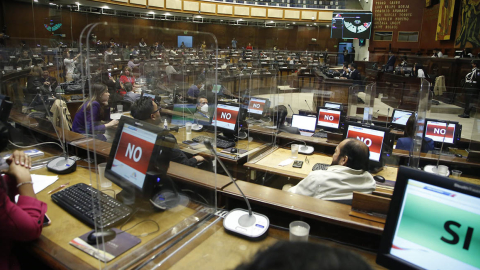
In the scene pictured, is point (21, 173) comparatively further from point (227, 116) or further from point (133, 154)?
point (227, 116)

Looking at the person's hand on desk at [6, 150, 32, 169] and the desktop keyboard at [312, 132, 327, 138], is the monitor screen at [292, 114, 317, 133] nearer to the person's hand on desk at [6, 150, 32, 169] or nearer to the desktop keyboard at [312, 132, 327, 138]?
the desktop keyboard at [312, 132, 327, 138]

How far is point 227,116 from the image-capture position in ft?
12.4

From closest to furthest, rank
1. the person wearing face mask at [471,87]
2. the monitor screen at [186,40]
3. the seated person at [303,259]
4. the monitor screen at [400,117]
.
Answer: the seated person at [303,259]
the monitor screen at [186,40]
the monitor screen at [400,117]
the person wearing face mask at [471,87]

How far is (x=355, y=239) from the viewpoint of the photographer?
1.48 metres

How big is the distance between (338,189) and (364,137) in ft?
4.99

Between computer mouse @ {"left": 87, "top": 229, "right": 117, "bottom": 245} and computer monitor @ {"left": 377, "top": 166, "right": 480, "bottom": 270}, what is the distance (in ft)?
3.36

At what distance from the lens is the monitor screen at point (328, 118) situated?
16.0ft

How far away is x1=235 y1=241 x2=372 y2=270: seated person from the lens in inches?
17.8

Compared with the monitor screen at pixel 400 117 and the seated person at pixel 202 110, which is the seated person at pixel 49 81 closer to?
the seated person at pixel 202 110

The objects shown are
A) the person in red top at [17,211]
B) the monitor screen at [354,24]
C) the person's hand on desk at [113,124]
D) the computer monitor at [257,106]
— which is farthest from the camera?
the monitor screen at [354,24]

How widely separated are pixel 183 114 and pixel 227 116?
1.84ft

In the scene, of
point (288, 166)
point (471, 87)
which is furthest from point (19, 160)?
point (471, 87)

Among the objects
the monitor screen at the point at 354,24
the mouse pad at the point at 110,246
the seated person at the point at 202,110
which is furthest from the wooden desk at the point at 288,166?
the monitor screen at the point at 354,24

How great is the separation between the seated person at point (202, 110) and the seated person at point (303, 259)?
6.91ft
